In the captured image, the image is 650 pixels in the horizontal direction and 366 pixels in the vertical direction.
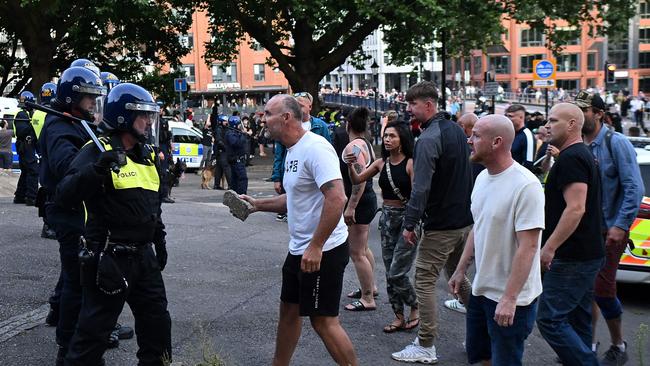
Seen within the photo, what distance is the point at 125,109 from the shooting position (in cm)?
442

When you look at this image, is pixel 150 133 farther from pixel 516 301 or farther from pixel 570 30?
pixel 570 30

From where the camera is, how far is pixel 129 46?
28438 millimetres

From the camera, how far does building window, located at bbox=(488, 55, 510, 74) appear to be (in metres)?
100

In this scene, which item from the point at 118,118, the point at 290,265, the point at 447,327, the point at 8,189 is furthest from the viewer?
the point at 8,189

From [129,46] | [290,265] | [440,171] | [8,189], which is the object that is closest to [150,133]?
[290,265]

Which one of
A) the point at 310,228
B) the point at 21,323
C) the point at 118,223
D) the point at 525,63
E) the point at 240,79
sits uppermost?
the point at 525,63

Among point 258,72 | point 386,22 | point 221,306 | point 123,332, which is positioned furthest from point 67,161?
point 258,72

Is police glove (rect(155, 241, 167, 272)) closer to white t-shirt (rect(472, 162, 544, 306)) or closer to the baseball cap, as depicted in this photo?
white t-shirt (rect(472, 162, 544, 306))

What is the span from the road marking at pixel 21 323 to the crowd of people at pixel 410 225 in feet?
0.74

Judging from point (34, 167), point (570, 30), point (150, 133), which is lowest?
point (34, 167)

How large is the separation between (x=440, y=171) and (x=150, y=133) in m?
2.00

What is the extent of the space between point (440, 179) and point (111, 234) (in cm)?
231

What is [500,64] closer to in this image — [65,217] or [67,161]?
[65,217]

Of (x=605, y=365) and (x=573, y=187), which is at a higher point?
(x=573, y=187)
